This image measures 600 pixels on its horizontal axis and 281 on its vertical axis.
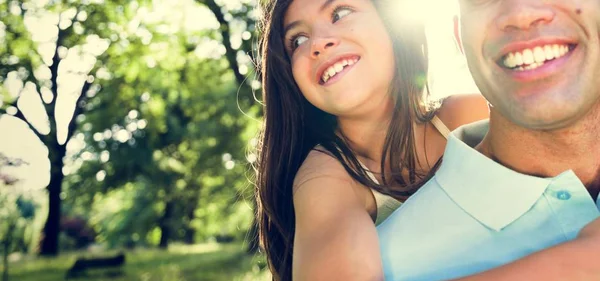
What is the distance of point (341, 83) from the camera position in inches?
122

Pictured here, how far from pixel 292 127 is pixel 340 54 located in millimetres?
589

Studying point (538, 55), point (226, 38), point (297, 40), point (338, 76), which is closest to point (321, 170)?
point (338, 76)

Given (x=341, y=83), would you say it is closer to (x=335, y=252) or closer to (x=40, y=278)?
(x=335, y=252)

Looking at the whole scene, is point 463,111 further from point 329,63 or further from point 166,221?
point 166,221

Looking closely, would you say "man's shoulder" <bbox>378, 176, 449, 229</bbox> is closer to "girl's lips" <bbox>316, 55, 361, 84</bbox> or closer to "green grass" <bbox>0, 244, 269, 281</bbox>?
"girl's lips" <bbox>316, 55, 361, 84</bbox>

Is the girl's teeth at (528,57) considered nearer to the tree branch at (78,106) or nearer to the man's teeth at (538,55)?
the man's teeth at (538,55)

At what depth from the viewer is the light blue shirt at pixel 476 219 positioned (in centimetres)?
180

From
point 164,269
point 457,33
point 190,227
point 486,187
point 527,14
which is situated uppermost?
point 527,14

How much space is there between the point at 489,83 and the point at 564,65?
0.81ft

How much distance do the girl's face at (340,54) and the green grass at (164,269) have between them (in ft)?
33.0

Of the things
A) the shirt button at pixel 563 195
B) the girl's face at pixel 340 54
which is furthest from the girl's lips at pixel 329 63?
the shirt button at pixel 563 195

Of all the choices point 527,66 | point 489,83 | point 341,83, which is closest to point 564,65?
point 527,66

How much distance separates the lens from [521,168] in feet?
6.46

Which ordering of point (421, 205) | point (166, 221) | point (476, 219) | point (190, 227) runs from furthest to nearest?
point (190, 227) → point (166, 221) → point (421, 205) → point (476, 219)
